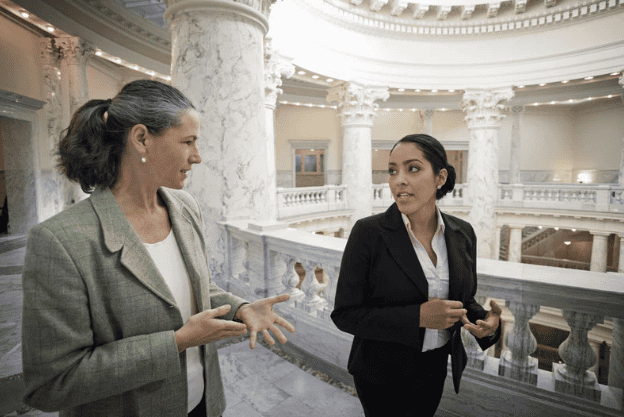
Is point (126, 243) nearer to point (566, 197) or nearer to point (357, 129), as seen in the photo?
point (357, 129)

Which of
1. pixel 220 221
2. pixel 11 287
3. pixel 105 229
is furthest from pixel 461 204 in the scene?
pixel 105 229

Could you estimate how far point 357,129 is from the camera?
40.8 ft

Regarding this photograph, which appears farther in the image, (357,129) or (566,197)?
(566,197)

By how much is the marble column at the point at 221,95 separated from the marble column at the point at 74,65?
6.74m

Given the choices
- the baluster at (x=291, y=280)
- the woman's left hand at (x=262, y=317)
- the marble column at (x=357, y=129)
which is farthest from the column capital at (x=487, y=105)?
the woman's left hand at (x=262, y=317)

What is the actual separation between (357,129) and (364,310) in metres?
11.5

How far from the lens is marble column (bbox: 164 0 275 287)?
13.5ft

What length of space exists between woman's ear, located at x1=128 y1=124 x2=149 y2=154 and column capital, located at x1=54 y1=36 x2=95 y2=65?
10491 mm

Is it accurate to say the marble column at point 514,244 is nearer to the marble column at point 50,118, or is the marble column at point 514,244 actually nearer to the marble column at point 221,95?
the marble column at point 221,95

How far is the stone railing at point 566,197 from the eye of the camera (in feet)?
41.5

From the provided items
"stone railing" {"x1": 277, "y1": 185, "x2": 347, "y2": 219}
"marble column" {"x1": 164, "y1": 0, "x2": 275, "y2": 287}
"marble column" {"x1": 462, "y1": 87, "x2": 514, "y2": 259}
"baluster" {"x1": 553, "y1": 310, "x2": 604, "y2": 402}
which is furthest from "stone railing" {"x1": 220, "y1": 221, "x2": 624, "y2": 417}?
"marble column" {"x1": 462, "y1": 87, "x2": 514, "y2": 259}

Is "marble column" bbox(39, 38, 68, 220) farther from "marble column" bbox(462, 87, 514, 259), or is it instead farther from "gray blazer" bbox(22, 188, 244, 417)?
"marble column" bbox(462, 87, 514, 259)

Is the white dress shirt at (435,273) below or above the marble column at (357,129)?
below

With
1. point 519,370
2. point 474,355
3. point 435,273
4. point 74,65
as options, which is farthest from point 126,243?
point 74,65
